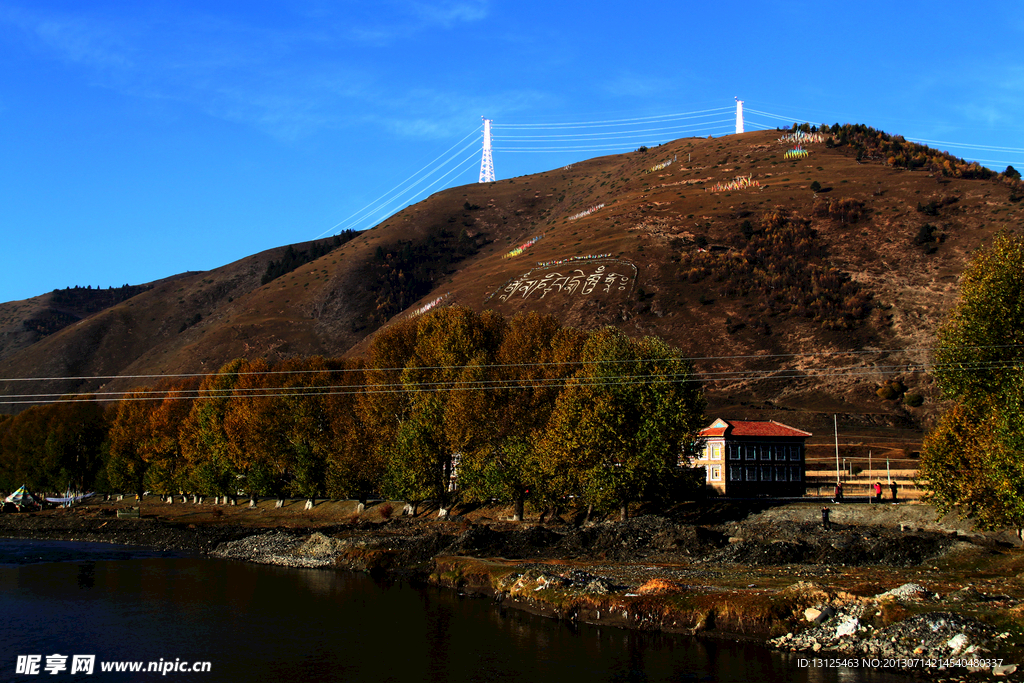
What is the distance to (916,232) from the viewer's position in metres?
158

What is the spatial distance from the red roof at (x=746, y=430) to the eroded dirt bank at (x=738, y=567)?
1149 cm

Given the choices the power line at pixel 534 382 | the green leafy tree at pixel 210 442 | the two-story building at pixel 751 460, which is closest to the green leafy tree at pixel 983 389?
the power line at pixel 534 382

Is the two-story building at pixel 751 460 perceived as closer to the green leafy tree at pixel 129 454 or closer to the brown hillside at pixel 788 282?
the brown hillside at pixel 788 282

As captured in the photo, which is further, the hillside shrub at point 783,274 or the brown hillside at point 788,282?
the hillside shrub at point 783,274

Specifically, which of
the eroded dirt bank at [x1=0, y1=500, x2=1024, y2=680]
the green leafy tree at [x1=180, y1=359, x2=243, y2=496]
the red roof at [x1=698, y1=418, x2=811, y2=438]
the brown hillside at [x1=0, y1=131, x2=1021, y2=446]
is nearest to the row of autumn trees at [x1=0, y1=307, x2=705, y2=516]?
the green leafy tree at [x1=180, y1=359, x2=243, y2=496]

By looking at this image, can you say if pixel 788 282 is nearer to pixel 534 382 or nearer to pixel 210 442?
pixel 534 382

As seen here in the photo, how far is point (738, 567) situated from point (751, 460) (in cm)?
3310

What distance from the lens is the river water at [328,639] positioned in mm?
29656

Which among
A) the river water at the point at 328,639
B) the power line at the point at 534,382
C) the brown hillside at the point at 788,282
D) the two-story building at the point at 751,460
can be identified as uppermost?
the brown hillside at the point at 788,282

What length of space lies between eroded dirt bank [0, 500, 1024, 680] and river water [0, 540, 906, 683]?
1.71 m

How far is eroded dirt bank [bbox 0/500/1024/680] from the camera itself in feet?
97.0

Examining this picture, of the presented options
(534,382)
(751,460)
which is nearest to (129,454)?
(534,382)

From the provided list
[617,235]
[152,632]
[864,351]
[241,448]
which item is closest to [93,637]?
[152,632]

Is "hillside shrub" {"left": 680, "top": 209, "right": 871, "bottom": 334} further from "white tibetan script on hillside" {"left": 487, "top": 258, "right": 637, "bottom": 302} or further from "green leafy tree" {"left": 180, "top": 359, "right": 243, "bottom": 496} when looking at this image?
"green leafy tree" {"left": 180, "top": 359, "right": 243, "bottom": 496}
